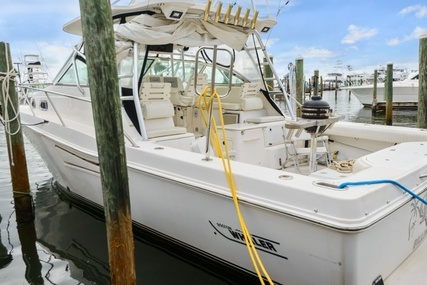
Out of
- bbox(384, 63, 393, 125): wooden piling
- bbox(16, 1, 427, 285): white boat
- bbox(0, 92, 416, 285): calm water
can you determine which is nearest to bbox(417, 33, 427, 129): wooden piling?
bbox(16, 1, 427, 285): white boat

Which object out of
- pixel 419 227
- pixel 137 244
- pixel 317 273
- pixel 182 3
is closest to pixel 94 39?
pixel 182 3

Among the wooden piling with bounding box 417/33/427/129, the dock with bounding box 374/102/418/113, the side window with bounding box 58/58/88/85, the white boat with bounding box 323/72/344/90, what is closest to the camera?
the side window with bounding box 58/58/88/85

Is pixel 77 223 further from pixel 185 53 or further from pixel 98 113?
pixel 185 53

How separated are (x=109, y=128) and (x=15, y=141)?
9.53 ft

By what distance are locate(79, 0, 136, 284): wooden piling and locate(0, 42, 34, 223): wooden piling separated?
2571 millimetres

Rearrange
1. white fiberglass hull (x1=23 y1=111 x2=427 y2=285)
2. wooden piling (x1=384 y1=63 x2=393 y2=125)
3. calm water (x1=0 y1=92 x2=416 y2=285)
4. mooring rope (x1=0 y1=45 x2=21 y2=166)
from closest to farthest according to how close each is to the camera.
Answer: white fiberglass hull (x1=23 y1=111 x2=427 y2=285) < calm water (x1=0 y1=92 x2=416 y2=285) < mooring rope (x1=0 y1=45 x2=21 y2=166) < wooden piling (x1=384 y1=63 x2=393 y2=125)

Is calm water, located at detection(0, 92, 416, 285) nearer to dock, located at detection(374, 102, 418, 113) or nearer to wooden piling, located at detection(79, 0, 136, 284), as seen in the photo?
wooden piling, located at detection(79, 0, 136, 284)

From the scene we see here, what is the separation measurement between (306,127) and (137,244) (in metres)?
2.26

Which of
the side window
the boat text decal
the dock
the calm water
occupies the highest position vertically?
the side window

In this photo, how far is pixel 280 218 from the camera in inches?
104

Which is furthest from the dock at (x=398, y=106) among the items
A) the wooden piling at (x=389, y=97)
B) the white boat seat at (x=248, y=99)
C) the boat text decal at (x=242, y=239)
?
the boat text decal at (x=242, y=239)

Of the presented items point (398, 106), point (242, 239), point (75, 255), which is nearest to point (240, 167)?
point (242, 239)

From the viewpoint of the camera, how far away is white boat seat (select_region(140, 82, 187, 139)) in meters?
4.38

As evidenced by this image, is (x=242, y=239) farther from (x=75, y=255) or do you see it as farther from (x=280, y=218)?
(x=75, y=255)
